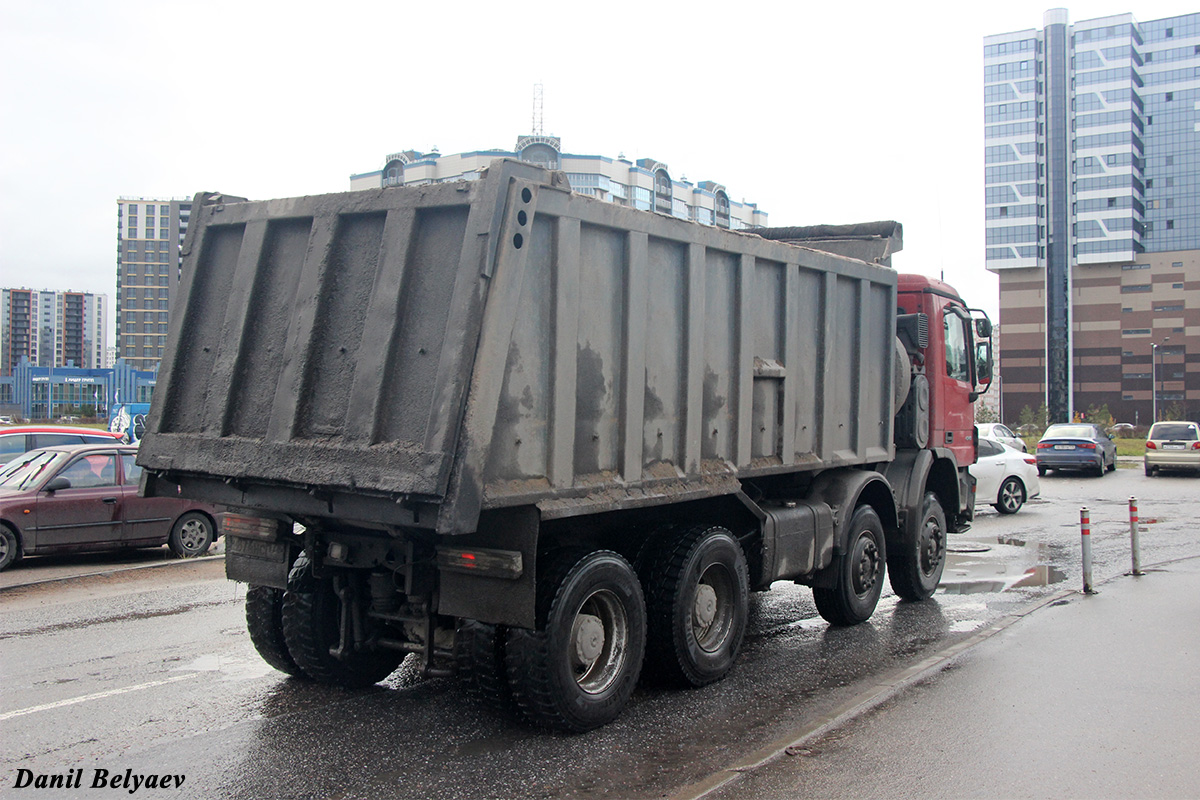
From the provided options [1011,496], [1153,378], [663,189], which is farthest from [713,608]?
[663,189]

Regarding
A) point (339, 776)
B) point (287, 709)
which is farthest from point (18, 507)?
point (339, 776)

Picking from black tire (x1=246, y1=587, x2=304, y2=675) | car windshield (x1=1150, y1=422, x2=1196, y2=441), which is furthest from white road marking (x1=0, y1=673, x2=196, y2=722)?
car windshield (x1=1150, y1=422, x2=1196, y2=441)

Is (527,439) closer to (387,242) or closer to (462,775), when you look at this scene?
(387,242)

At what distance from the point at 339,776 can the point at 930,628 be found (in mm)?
5649

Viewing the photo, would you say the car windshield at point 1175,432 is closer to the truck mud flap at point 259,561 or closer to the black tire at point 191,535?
the black tire at point 191,535

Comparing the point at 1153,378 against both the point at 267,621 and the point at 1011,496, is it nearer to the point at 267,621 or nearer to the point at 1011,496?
the point at 1011,496

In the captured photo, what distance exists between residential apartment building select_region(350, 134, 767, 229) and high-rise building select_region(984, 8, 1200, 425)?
32639 millimetres

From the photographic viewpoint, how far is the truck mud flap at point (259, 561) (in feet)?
18.8

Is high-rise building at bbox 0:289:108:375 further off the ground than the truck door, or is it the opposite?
high-rise building at bbox 0:289:108:375

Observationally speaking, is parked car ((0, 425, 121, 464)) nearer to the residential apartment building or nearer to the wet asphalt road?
the wet asphalt road

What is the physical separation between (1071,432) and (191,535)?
26.2 metres

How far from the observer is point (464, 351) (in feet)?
15.5

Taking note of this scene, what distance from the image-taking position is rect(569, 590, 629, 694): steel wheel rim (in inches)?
218

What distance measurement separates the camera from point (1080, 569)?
11.9m
